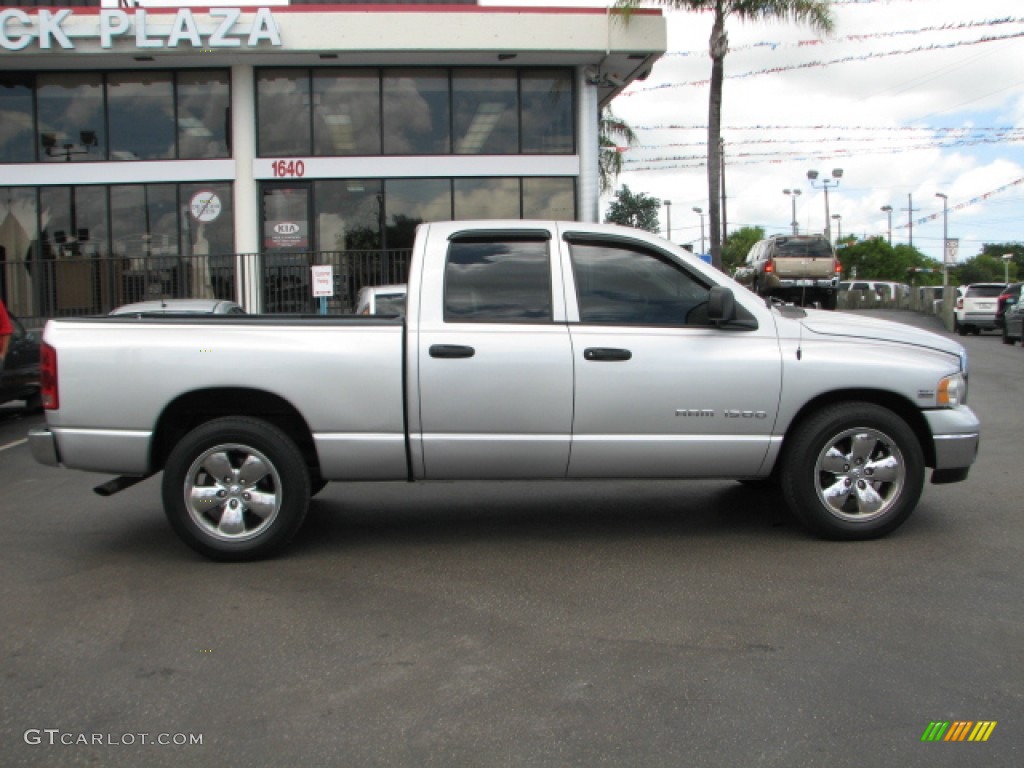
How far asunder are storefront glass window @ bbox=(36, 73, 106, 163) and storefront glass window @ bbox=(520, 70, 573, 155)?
8669 mm

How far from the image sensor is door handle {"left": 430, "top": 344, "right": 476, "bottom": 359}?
18.8ft

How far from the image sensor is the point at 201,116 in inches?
809

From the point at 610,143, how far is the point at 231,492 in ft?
103

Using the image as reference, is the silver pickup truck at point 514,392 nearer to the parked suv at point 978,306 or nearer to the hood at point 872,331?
the hood at point 872,331

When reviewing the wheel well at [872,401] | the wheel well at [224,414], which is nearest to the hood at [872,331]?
the wheel well at [872,401]

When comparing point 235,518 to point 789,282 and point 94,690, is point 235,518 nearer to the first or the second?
point 94,690

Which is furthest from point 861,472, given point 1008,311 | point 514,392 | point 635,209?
point 635,209

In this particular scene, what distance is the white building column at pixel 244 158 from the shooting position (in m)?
20.2

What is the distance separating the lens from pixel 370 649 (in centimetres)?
444

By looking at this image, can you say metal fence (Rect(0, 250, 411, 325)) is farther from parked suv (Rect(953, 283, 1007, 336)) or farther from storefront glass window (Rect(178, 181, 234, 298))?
parked suv (Rect(953, 283, 1007, 336))

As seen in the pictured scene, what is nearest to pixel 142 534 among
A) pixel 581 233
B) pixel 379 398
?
pixel 379 398

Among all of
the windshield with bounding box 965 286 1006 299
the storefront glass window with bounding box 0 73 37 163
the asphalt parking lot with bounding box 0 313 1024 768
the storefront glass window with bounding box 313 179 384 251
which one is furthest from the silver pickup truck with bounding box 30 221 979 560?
the windshield with bounding box 965 286 1006 299

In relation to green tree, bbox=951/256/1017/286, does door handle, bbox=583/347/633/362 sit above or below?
below

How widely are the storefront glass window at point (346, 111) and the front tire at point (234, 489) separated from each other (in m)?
15.6
